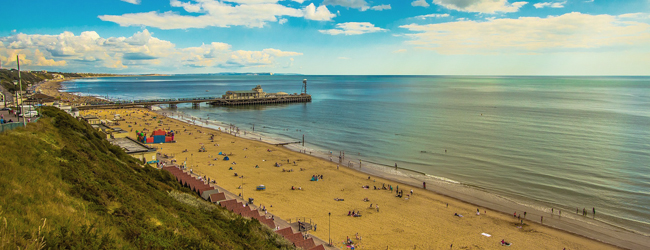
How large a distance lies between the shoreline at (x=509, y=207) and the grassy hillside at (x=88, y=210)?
68.9 feet

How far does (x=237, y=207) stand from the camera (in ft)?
74.6

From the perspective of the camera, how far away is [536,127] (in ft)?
209

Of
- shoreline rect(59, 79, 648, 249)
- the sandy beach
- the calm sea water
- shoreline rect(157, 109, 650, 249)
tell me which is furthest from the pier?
shoreline rect(157, 109, 650, 249)

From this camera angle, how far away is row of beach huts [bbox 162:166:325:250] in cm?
1930

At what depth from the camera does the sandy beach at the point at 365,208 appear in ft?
75.5

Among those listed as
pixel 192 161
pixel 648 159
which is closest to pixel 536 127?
pixel 648 159

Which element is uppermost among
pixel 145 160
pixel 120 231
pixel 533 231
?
pixel 120 231

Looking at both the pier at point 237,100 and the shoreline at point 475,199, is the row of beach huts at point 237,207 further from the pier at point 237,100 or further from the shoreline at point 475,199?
the pier at point 237,100

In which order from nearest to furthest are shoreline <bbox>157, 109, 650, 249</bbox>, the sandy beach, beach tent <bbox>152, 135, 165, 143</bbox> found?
the sandy beach, shoreline <bbox>157, 109, 650, 249</bbox>, beach tent <bbox>152, 135, 165, 143</bbox>

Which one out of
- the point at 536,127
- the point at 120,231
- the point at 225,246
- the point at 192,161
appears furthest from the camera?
the point at 536,127

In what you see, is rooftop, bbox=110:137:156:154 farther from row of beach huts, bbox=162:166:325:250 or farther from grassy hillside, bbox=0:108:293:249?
grassy hillside, bbox=0:108:293:249

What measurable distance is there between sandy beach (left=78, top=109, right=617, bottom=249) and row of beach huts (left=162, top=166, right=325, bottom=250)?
120 inches

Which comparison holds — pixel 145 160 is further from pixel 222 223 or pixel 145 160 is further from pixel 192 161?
pixel 222 223

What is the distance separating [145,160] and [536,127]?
6669 centimetres
